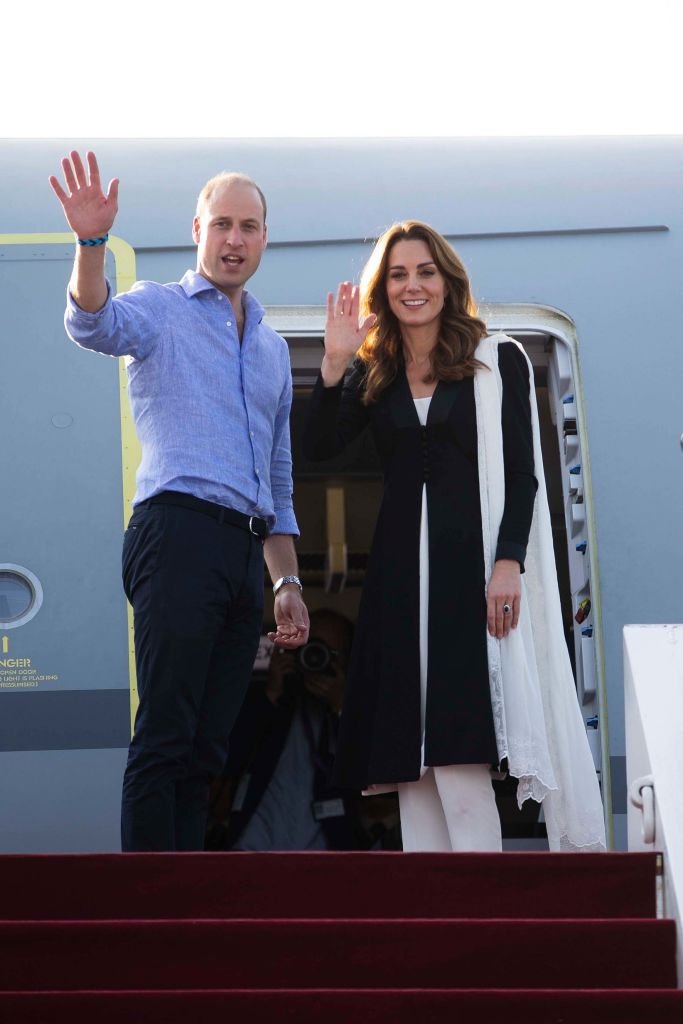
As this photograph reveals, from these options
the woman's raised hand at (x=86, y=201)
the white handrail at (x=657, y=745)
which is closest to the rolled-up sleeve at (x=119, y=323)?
the woman's raised hand at (x=86, y=201)

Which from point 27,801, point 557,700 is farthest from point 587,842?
point 27,801

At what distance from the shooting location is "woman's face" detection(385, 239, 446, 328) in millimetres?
3844

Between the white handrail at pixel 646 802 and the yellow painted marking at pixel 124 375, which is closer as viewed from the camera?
the white handrail at pixel 646 802

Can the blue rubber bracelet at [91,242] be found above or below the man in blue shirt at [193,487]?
above

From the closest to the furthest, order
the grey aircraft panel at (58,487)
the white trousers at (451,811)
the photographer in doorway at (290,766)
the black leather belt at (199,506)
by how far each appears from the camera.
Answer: the black leather belt at (199,506) < the white trousers at (451,811) < the grey aircraft panel at (58,487) < the photographer in doorway at (290,766)

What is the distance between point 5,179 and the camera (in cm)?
499

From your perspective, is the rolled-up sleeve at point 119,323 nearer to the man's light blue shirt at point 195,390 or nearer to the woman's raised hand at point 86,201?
the man's light blue shirt at point 195,390

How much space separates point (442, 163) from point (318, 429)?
159 cm

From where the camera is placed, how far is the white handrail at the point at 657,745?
291 cm

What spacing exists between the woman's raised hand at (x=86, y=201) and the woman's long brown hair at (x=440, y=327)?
2.84ft
